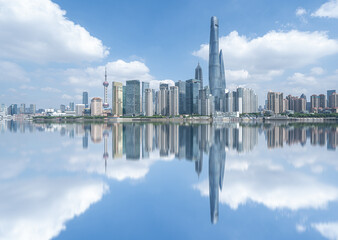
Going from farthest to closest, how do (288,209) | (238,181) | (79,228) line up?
(238,181)
(288,209)
(79,228)

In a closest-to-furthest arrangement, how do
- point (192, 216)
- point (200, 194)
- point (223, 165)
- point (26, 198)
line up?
1. point (192, 216)
2. point (26, 198)
3. point (200, 194)
4. point (223, 165)

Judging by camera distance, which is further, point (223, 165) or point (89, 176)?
point (223, 165)

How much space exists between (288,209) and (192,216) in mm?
5316

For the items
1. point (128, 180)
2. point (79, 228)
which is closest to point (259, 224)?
point (79, 228)

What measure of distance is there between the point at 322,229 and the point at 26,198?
51.9ft

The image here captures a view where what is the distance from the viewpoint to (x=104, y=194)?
1199 cm

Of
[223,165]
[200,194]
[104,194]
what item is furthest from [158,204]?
[223,165]

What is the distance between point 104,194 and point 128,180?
9.33 ft

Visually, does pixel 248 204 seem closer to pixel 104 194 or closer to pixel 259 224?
pixel 259 224

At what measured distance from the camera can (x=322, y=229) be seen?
8469mm

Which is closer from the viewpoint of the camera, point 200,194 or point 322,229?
point 322,229

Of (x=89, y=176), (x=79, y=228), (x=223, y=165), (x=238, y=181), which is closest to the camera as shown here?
(x=79, y=228)

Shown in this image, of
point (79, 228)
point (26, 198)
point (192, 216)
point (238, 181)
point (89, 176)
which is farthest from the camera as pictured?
point (89, 176)

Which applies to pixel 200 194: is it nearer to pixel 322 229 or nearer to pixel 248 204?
pixel 248 204
